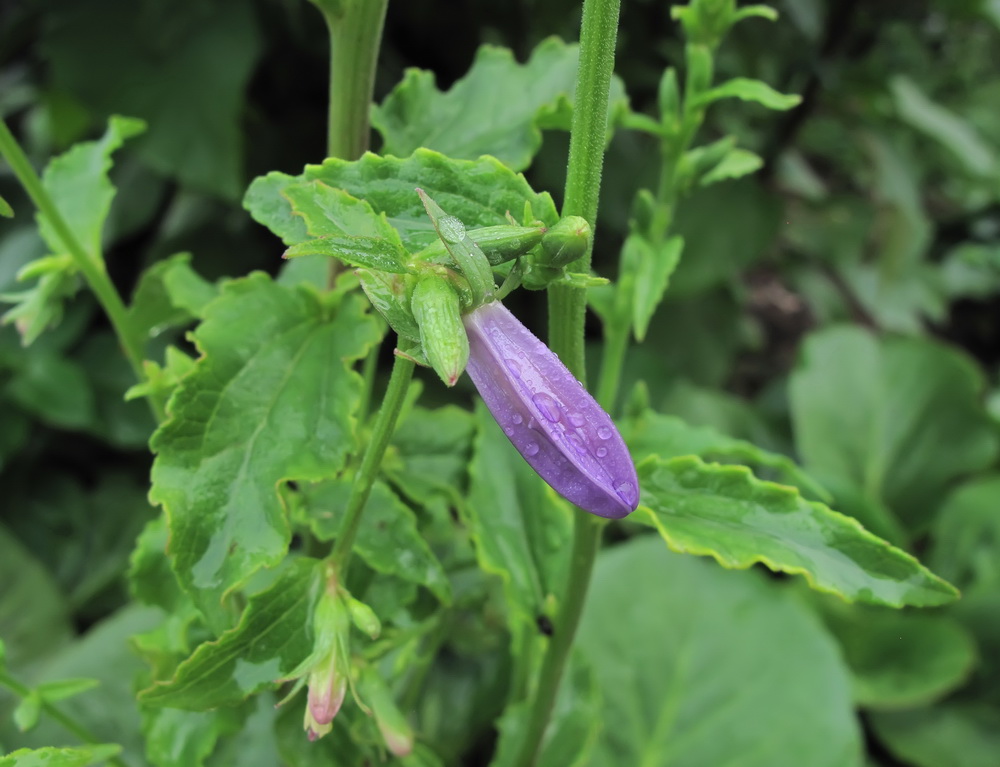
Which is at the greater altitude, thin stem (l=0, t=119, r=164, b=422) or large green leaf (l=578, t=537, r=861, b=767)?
thin stem (l=0, t=119, r=164, b=422)

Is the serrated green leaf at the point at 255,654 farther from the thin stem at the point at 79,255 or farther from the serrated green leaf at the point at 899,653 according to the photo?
the serrated green leaf at the point at 899,653

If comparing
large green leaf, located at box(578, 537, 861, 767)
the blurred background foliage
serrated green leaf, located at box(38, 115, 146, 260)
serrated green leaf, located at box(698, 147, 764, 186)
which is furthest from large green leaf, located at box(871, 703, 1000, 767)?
serrated green leaf, located at box(38, 115, 146, 260)

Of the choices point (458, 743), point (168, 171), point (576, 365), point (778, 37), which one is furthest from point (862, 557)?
point (778, 37)

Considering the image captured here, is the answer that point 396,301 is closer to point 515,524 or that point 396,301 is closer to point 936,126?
point 515,524

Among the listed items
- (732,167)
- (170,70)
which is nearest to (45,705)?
(732,167)

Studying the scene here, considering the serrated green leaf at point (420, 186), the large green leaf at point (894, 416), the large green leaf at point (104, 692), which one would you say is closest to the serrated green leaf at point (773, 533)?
the serrated green leaf at point (420, 186)

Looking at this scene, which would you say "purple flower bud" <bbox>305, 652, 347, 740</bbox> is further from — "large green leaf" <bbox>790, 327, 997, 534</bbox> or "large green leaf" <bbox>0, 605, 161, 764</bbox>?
"large green leaf" <bbox>790, 327, 997, 534</bbox>

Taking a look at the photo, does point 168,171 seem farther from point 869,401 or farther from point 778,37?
point 869,401
